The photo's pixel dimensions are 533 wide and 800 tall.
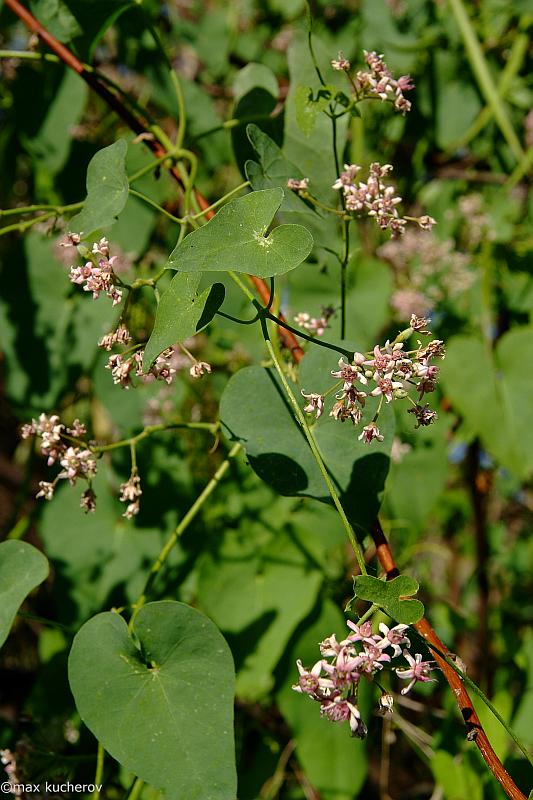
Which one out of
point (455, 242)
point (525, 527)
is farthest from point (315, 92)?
point (525, 527)

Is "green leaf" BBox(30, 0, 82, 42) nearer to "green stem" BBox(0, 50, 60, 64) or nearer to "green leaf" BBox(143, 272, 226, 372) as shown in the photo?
"green stem" BBox(0, 50, 60, 64)

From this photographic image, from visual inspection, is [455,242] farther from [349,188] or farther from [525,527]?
[349,188]

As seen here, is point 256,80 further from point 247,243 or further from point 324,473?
point 324,473

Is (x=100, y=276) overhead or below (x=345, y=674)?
overhead

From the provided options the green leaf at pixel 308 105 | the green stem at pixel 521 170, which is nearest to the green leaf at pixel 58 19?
the green leaf at pixel 308 105

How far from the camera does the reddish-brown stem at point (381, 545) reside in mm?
462

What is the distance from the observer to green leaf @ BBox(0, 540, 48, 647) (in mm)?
547

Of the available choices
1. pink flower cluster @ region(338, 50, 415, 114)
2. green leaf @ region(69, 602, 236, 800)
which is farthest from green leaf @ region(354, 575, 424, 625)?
pink flower cluster @ region(338, 50, 415, 114)

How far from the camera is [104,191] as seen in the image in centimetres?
55

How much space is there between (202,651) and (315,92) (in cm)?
47

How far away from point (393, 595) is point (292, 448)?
15 centimetres

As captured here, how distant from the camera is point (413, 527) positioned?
1.13 m

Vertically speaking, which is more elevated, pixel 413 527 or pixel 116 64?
pixel 116 64

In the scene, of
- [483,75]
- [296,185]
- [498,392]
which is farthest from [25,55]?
[498,392]
